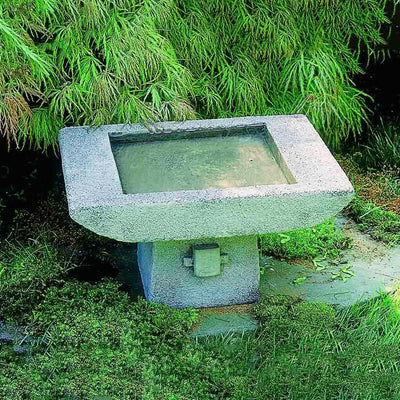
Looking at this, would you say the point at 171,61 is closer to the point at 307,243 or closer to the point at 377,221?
the point at 307,243

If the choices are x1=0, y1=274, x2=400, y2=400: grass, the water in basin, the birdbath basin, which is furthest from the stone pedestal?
the water in basin

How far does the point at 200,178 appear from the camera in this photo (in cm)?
387

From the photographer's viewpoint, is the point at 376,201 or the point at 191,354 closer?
the point at 191,354

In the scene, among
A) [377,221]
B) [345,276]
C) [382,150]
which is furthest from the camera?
[382,150]

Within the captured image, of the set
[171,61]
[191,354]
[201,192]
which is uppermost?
[171,61]

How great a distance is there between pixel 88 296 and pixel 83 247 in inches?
24.2

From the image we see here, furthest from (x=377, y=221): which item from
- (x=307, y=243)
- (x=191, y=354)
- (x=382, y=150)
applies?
(x=191, y=354)

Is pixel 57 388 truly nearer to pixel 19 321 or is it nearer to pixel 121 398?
pixel 121 398

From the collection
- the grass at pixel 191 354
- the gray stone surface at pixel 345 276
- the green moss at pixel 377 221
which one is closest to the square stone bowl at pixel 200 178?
the grass at pixel 191 354

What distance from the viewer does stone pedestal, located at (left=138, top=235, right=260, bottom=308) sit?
12.9ft

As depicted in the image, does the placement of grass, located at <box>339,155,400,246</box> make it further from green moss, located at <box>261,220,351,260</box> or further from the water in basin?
the water in basin

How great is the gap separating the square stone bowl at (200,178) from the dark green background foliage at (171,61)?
15cm

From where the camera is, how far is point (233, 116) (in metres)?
4.66

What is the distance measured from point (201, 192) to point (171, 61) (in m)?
0.93
